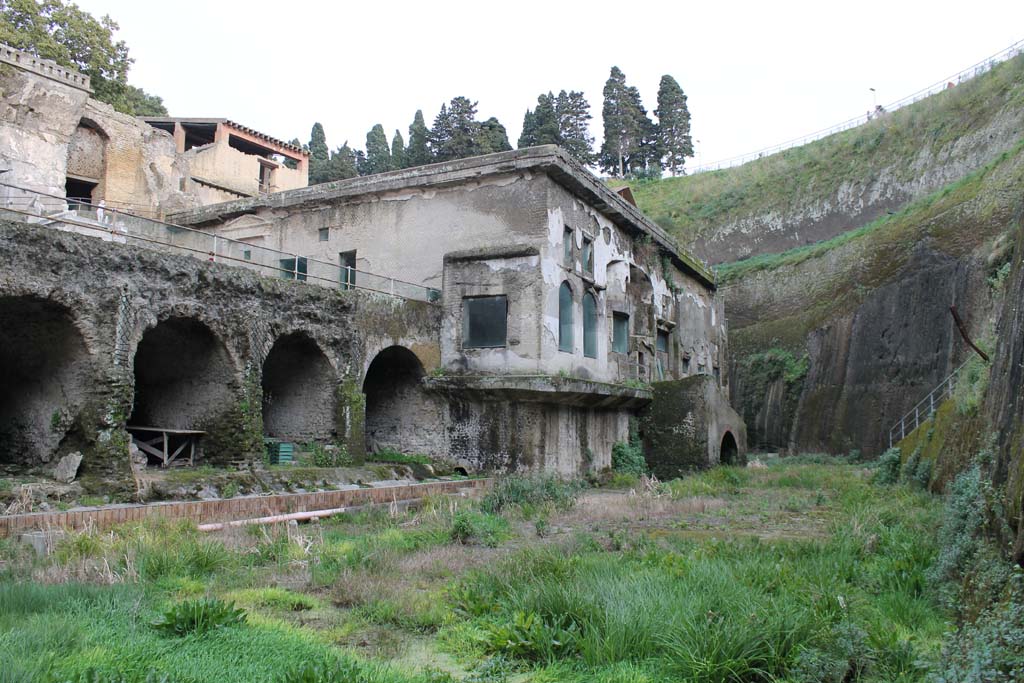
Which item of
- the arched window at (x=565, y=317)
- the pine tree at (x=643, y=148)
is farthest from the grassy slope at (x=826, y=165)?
the arched window at (x=565, y=317)

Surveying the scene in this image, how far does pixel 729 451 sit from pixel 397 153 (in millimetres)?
37487

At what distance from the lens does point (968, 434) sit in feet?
37.9

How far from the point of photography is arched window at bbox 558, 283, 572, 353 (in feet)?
66.8

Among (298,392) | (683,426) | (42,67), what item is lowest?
(683,426)

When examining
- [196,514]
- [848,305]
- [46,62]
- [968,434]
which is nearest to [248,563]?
[196,514]

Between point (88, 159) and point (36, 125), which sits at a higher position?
point (36, 125)

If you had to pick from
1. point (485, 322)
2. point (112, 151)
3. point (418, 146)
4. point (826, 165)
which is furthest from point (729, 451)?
point (418, 146)

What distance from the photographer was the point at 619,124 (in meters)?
61.2

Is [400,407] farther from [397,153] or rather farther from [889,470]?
[397,153]

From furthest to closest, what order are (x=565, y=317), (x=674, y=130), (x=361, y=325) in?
(x=674, y=130) < (x=565, y=317) < (x=361, y=325)

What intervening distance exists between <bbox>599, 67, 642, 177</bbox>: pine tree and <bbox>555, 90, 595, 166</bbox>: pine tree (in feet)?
7.28

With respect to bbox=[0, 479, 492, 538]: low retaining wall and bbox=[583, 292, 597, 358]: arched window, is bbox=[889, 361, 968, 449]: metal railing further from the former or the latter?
bbox=[0, 479, 492, 538]: low retaining wall

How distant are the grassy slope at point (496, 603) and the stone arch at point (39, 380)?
16.0ft

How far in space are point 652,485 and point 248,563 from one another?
1134 cm
